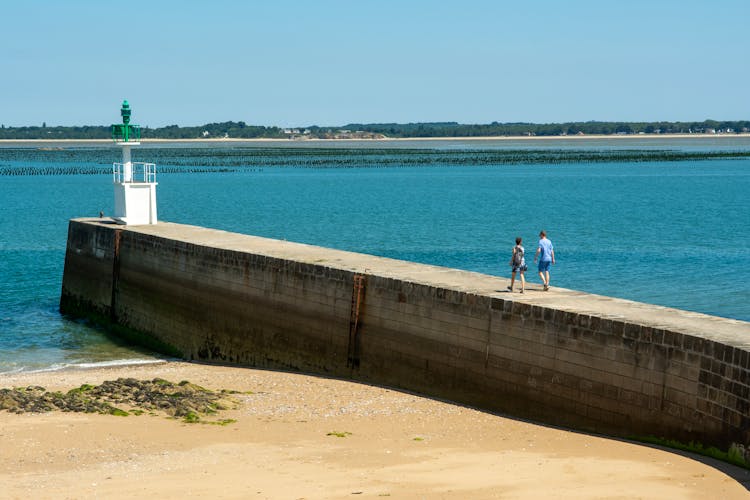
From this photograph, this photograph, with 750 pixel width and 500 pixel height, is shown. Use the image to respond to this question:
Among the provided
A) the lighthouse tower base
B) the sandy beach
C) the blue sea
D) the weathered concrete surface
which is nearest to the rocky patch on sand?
the sandy beach

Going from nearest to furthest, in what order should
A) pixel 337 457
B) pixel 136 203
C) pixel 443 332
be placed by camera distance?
pixel 337 457 → pixel 443 332 → pixel 136 203

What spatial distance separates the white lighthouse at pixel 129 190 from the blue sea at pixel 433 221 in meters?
3.60

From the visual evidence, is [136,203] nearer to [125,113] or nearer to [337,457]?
[125,113]

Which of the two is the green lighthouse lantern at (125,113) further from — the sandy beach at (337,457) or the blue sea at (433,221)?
the sandy beach at (337,457)

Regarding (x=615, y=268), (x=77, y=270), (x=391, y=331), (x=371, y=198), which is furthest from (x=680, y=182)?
(x=391, y=331)

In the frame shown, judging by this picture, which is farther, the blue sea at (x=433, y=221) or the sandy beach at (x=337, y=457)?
the blue sea at (x=433, y=221)

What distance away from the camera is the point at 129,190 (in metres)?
32.2

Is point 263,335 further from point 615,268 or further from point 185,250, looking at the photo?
point 615,268

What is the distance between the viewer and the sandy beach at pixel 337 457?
1371 cm

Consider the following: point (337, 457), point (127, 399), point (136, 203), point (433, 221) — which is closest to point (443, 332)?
point (337, 457)

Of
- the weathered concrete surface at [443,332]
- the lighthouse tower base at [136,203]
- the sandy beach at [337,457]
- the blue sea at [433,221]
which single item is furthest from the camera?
the blue sea at [433,221]

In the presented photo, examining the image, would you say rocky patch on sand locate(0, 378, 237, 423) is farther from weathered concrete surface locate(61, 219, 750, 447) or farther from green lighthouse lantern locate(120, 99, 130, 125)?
green lighthouse lantern locate(120, 99, 130, 125)

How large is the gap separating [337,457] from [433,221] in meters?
46.6

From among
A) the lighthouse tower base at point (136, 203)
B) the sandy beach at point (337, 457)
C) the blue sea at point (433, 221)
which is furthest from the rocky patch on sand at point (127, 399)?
the lighthouse tower base at point (136, 203)
